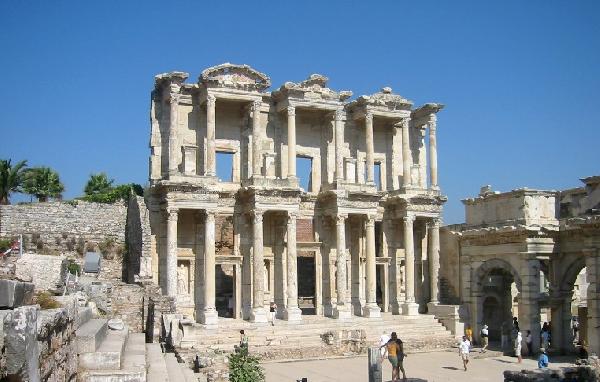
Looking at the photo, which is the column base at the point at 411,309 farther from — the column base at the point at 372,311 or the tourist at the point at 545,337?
the tourist at the point at 545,337

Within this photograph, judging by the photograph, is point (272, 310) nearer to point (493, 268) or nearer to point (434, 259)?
point (434, 259)

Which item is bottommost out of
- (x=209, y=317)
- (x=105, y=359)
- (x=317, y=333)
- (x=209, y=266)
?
(x=317, y=333)

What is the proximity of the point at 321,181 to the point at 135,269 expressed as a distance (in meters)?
9.33

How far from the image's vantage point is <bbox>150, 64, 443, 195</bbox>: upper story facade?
27.2m

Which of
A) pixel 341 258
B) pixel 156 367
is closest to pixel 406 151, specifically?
pixel 341 258

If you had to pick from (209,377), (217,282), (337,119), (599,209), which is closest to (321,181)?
(337,119)

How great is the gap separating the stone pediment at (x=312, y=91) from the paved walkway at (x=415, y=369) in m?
11.6

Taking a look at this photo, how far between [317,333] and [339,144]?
865cm

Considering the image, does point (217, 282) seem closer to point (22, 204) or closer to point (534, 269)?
point (22, 204)

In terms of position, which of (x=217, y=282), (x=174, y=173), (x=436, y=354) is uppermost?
(x=174, y=173)

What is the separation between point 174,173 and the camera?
1034 inches

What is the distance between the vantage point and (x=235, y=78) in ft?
91.3

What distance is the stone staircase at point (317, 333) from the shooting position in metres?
23.5

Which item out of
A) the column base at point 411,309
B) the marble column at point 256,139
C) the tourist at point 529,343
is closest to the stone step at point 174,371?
the marble column at point 256,139
